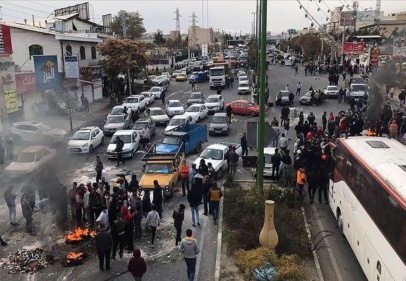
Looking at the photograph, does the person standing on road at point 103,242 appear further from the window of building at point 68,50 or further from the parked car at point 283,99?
the window of building at point 68,50

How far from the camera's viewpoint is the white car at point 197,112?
3284 centimetres

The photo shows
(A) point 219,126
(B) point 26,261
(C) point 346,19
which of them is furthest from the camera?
(C) point 346,19

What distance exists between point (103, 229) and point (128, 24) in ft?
204

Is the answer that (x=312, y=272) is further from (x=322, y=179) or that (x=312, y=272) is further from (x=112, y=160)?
(x=112, y=160)

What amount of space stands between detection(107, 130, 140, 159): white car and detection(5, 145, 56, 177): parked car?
312 cm

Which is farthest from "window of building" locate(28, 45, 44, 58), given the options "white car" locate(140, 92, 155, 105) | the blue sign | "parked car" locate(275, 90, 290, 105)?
"parked car" locate(275, 90, 290, 105)

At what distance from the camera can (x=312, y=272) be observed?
1127cm

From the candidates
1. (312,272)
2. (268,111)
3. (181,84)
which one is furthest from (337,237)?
(181,84)

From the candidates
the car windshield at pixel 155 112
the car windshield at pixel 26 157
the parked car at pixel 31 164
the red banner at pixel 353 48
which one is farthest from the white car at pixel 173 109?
the red banner at pixel 353 48

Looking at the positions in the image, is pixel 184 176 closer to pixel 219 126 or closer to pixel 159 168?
pixel 159 168

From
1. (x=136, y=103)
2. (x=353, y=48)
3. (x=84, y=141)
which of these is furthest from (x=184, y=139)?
(x=353, y=48)

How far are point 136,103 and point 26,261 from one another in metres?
27.0

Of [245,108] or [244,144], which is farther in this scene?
[245,108]

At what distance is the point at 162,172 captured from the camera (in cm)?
1769
